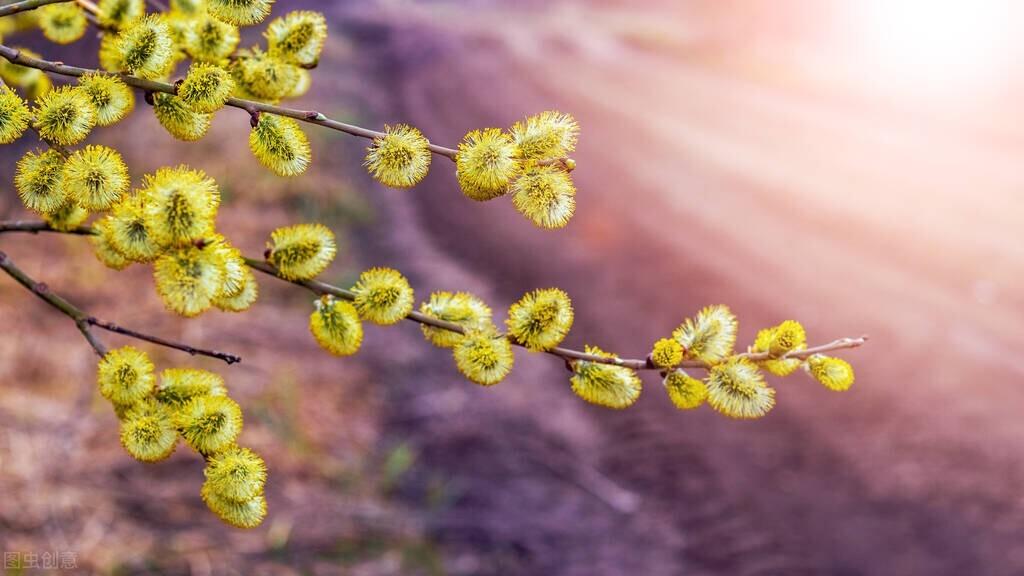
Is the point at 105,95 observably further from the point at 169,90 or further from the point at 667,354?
the point at 667,354

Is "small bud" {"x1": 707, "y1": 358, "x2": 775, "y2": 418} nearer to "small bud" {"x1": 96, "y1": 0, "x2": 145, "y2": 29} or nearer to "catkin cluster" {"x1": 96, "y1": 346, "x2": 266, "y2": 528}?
"catkin cluster" {"x1": 96, "y1": 346, "x2": 266, "y2": 528}

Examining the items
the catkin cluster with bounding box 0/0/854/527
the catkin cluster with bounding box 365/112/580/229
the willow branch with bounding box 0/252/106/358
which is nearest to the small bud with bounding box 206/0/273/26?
the catkin cluster with bounding box 0/0/854/527

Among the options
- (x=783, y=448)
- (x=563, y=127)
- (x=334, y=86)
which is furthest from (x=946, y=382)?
(x=334, y=86)

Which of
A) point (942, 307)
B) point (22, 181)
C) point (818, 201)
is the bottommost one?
point (22, 181)

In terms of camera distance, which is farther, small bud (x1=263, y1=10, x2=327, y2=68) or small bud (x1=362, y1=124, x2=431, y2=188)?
small bud (x1=263, y1=10, x2=327, y2=68)

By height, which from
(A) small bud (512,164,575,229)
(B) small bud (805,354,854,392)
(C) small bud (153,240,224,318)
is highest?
(B) small bud (805,354,854,392)

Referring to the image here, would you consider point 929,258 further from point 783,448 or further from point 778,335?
point 778,335

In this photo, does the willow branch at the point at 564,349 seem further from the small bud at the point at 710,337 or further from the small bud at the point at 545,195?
the small bud at the point at 545,195

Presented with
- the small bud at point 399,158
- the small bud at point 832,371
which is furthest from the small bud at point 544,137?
the small bud at point 832,371
